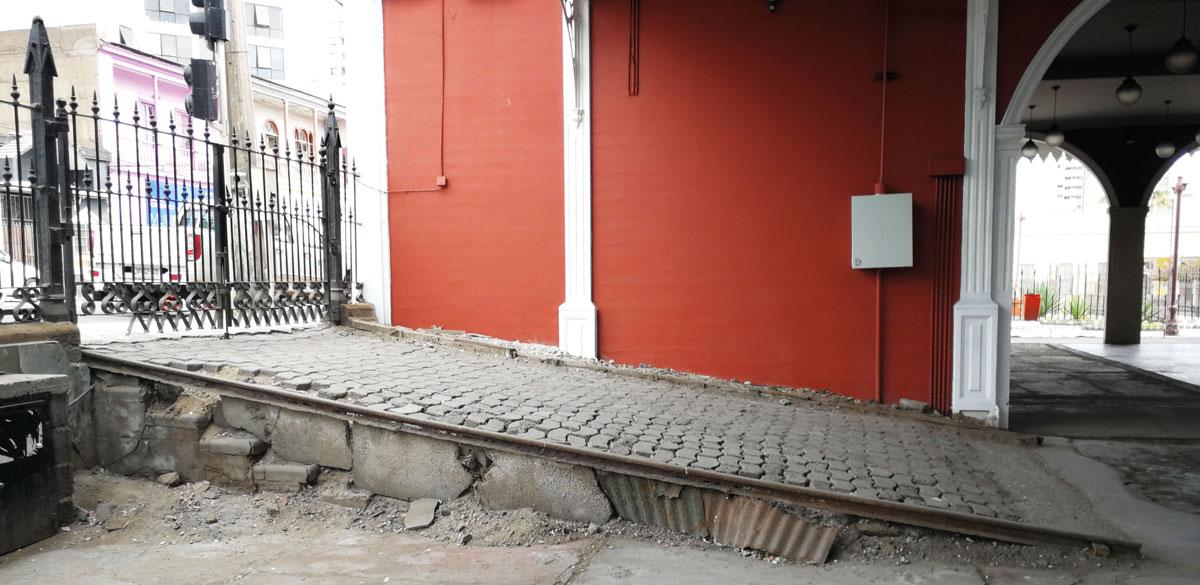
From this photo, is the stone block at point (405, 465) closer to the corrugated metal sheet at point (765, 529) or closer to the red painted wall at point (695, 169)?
the corrugated metal sheet at point (765, 529)

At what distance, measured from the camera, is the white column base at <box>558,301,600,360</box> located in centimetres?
763

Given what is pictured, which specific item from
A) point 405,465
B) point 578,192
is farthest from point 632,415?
point 578,192

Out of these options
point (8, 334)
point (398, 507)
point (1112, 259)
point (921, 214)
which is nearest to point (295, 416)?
point (398, 507)

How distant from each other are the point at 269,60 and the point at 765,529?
45711 millimetres

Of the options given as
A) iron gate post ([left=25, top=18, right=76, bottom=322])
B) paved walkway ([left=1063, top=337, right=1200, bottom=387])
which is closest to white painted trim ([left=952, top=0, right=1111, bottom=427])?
paved walkway ([left=1063, top=337, right=1200, bottom=387])

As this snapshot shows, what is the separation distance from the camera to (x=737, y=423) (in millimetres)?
5590

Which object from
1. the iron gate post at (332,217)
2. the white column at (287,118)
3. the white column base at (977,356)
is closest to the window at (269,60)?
the white column at (287,118)

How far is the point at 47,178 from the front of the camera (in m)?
4.73

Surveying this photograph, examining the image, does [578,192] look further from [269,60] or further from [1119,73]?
[269,60]

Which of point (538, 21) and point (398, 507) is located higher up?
point (538, 21)

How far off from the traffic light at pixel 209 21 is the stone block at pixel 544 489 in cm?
511

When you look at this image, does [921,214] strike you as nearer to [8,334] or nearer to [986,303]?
[986,303]

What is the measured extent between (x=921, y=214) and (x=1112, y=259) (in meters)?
10.4

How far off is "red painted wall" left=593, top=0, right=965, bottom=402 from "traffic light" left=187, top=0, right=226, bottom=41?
3.74 metres
